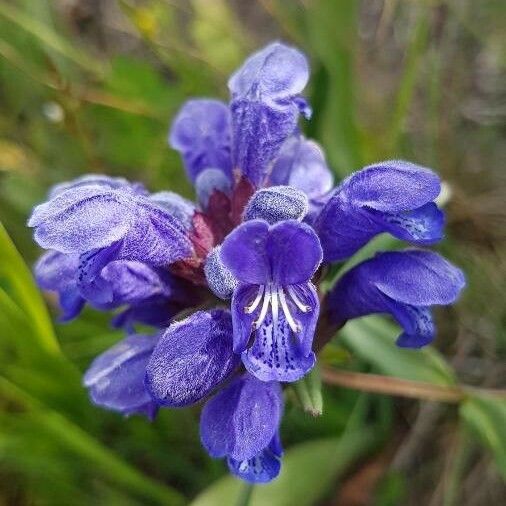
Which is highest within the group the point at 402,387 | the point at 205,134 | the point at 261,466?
the point at 205,134

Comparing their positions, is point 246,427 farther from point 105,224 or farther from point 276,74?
point 276,74

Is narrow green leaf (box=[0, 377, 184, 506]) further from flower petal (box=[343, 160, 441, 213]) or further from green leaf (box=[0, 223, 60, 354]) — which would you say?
flower petal (box=[343, 160, 441, 213])

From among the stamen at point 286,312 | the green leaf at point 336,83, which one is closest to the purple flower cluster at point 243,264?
the stamen at point 286,312

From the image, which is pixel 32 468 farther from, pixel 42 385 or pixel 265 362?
pixel 265 362

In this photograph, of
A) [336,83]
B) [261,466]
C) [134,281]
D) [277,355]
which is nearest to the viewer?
[277,355]

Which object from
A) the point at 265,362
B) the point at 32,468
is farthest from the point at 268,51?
the point at 32,468

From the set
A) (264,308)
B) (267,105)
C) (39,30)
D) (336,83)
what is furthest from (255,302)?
(39,30)
